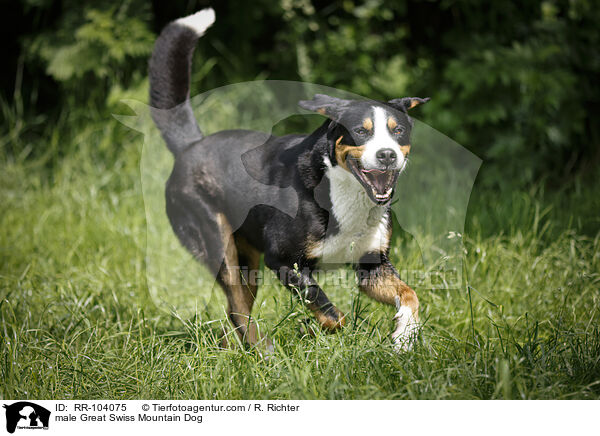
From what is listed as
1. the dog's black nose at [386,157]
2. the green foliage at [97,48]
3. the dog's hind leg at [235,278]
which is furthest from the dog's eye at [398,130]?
the green foliage at [97,48]

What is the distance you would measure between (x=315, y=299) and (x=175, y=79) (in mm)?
1401

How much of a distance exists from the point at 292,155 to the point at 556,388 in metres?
1.40

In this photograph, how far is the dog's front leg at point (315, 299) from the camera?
2.53 m

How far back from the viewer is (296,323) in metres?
2.66

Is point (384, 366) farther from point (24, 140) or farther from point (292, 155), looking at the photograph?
point (24, 140)

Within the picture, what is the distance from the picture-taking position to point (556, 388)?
7.21 feet

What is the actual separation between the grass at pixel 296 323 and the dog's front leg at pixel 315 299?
2.0 inches

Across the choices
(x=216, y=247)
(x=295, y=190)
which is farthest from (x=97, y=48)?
(x=295, y=190)

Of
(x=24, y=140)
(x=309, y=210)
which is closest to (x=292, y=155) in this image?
(x=309, y=210)

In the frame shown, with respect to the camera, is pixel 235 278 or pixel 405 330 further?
pixel 235 278
